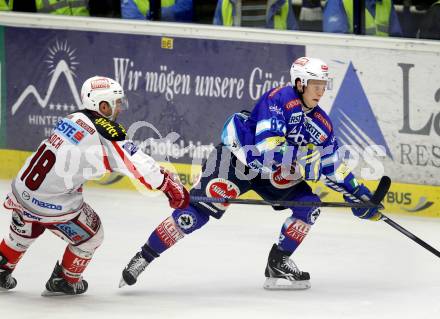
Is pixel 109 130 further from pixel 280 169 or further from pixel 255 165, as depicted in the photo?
pixel 280 169

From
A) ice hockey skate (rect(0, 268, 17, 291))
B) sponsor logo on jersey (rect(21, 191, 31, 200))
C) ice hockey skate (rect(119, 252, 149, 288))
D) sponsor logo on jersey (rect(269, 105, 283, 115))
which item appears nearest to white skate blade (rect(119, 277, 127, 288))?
ice hockey skate (rect(119, 252, 149, 288))

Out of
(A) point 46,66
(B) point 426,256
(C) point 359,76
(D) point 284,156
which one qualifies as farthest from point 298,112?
(A) point 46,66

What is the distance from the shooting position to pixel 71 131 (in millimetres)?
5742

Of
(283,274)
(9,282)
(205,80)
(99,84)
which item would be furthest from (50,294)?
(205,80)

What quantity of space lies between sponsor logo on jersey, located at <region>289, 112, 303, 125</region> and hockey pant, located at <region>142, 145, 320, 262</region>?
30 centimetres

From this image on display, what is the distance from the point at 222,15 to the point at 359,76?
1.11 m

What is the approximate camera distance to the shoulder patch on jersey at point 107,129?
5676mm

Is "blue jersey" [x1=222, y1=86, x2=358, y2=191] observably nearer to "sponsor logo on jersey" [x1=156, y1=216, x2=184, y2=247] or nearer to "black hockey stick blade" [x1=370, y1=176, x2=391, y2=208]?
"black hockey stick blade" [x1=370, y1=176, x2=391, y2=208]

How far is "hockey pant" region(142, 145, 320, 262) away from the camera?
615 cm

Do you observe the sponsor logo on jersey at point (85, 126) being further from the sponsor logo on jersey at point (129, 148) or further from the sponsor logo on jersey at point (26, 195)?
the sponsor logo on jersey at point (26, 195)

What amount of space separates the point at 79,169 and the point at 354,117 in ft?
9.43

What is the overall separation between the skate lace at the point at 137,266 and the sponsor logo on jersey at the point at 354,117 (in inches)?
94.1

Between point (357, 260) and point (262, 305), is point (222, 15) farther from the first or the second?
point (262, 305)

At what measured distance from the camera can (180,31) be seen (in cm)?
844
